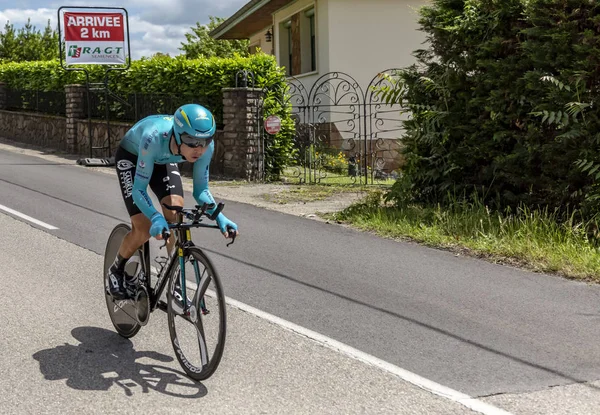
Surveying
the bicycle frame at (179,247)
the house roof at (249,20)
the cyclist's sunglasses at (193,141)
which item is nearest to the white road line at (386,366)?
the bicycle frame at (179,247)

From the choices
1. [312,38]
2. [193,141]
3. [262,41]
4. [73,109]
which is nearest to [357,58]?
[312,38]

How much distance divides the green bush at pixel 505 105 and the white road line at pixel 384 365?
4.62 m

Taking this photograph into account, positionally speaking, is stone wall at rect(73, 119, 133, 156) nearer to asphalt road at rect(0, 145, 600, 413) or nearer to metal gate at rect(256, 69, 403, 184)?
metal gate at rect(256, 69, 403, 184)

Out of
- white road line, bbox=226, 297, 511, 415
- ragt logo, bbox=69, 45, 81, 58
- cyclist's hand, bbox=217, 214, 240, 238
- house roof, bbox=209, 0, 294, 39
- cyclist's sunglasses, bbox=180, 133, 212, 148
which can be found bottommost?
white road line, bbox=226, 297, 511, 415

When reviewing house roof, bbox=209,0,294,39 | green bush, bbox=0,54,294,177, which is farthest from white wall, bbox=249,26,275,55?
green bush, bbox=0,54,294,177

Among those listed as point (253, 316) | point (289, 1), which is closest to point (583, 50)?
point (253, 316)

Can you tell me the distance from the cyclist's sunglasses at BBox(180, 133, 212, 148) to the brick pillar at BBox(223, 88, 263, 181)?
1217 centimetres

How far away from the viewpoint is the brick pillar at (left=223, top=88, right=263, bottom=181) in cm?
1725

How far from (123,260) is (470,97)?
690cm

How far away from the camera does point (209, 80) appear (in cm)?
1875

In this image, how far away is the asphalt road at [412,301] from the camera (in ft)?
17.7

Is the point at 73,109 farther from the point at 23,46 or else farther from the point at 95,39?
the point at 23,46

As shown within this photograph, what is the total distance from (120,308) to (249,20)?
23008 mm

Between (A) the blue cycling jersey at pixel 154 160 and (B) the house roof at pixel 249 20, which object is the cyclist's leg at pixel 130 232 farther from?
(B) the house roof at pixel 249 20
